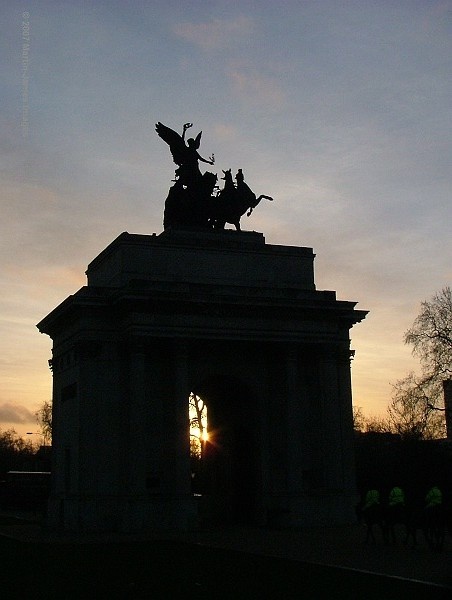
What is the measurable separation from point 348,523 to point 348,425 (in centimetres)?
470

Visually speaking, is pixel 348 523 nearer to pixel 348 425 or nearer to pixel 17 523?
pixel 348 425

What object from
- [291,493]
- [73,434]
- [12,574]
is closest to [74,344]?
[73,434]

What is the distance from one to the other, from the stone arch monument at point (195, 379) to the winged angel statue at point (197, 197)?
13 centimetres

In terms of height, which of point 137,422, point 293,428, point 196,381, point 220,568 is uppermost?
point 196,381

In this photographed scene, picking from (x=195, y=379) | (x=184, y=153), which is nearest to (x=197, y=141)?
(x=184, y=153)

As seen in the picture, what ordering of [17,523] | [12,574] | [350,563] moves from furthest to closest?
[17,523]
[350,563]
[12,574]

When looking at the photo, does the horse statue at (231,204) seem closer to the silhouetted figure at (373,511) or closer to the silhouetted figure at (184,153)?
the silhouetted figure at (184,153)

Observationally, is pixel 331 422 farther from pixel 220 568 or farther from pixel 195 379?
pixel 220 568

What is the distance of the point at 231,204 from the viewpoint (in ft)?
155

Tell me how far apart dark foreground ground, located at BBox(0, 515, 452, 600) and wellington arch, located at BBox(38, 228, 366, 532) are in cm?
528

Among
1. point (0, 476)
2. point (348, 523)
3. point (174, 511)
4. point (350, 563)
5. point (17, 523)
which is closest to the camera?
point (350, 563)

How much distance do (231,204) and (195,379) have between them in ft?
29.8

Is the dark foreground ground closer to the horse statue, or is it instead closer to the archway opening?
the archway opening

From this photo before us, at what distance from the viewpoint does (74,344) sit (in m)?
43.0
